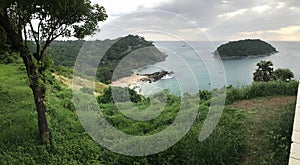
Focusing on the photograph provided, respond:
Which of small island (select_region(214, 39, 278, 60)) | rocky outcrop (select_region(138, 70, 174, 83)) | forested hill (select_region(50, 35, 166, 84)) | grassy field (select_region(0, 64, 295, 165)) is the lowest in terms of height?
grassy field (select_region(0, 64, 295, 165))

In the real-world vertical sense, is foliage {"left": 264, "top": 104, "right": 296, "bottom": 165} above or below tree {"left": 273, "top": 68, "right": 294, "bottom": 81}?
below

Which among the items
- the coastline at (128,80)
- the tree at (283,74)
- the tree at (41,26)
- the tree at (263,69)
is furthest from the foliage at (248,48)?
the tree at (41,26)

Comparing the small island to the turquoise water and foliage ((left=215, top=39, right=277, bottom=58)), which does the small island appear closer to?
foliage ((left=215, top=39, right=277, bottom=58))

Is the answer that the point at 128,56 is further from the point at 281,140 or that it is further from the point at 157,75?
the point at 281,140

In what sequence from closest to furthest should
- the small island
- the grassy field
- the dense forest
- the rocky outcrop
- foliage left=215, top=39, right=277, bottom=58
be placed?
the grassy field < the dense forest < the rocky outcrop < the small island < foliage left=215, top=39, right=277, bottom=58

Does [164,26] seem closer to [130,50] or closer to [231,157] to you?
[130,50]

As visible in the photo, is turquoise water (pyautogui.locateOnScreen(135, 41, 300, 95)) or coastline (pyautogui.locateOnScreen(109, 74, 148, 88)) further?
coastline (pyautogui.locateOnScreen(109, 74, 148, 88))

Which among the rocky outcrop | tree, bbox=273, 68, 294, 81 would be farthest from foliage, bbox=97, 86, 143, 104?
tree, bbox=273, 68, 294, 81

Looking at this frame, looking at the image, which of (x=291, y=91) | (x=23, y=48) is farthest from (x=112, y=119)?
(x=291, y=91)

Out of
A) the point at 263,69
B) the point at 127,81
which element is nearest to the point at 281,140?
the point at 127,81
